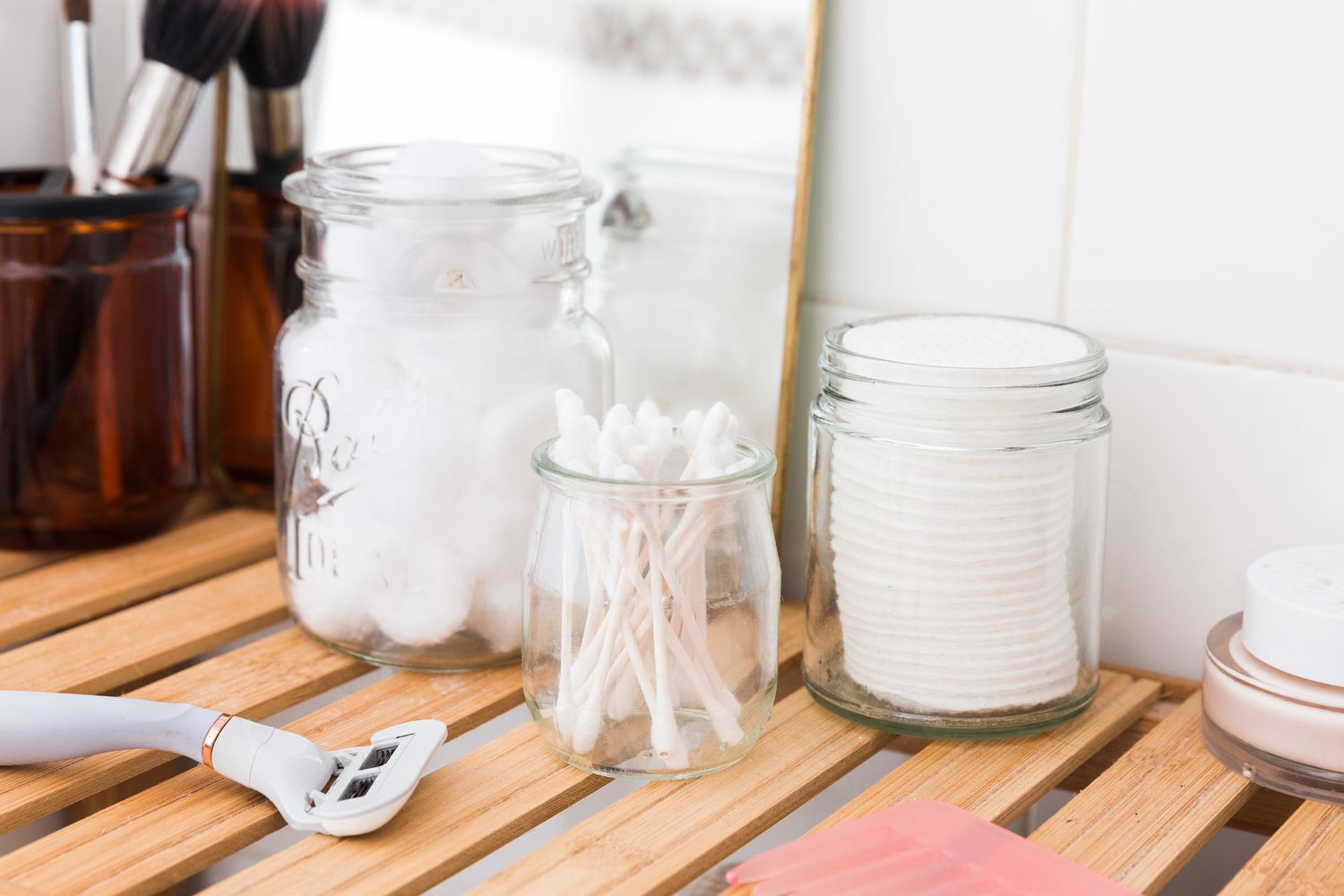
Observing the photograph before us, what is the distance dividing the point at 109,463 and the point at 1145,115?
53 centimetres

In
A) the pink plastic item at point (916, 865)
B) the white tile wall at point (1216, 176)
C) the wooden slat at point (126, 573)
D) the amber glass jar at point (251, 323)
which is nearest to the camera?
the pink plastic item at point (916, 865)

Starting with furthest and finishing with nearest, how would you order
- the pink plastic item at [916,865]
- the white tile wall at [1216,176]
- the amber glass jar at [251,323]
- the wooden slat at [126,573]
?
the amber glass jar at [251,323], the wooden slat at [126,573], the white tile wall at [1216,176], the pink plastic item at [916,865]

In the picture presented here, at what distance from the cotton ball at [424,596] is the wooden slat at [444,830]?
6 cm

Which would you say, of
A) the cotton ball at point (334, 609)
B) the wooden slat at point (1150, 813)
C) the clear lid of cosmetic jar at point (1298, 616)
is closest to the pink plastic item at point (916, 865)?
the wooden slat at point (1150, 813)

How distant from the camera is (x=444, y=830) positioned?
0.49 meters

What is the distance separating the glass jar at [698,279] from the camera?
27.2 inches

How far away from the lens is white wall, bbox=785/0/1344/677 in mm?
579

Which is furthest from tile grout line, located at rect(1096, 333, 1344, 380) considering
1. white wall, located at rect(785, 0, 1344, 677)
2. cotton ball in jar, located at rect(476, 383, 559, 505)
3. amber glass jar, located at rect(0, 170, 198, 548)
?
amber glass jar, located at rect(0, 170, 198, 548)

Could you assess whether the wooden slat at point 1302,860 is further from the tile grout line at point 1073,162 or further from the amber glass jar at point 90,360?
the amber glass jar at point 90,360

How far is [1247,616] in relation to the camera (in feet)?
1.78

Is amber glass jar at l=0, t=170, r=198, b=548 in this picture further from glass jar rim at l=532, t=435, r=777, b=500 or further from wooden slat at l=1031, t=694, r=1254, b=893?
wooden slat at l=1031, t=694, r=1254, b=893

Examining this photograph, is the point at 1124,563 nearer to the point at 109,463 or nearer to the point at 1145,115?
the point at 1145,115

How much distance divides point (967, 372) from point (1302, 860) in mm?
204

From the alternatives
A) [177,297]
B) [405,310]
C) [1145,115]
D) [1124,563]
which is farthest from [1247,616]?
[177,297]
